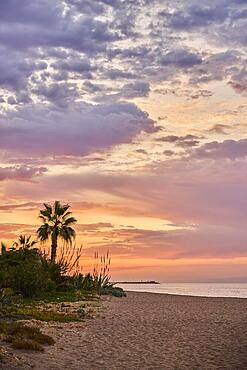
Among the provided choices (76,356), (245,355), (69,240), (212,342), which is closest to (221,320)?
(212,342)

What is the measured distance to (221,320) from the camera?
105 feet

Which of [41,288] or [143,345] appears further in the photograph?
[41,288]

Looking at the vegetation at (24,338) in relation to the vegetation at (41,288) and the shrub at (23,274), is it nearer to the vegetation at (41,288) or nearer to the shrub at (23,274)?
the vegetation at (41,288)

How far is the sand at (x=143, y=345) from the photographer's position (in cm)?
1708

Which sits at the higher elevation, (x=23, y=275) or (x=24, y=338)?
(x=23, y=275)

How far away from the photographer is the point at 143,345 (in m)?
21.2

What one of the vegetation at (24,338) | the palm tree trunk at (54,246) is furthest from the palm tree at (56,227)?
the vegetation at (24,338)

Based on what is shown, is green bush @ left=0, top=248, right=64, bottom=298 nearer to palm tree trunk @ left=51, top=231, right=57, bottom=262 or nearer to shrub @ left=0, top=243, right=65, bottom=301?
shrub @ left=0, top=243, right=65, bottom=301

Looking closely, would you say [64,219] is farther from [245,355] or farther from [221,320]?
[245,355]

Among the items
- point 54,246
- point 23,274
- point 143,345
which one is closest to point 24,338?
point 143,345

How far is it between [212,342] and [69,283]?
3338cm

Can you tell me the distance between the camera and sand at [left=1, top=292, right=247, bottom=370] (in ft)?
56.0

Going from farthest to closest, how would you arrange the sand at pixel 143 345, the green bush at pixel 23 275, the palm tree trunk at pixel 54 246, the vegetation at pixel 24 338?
the palm tree trunk at pixel 54 246 → the green bush at pixel 23 275 → the vegetation at pixel 24 338 → the sand at pixel 143 345

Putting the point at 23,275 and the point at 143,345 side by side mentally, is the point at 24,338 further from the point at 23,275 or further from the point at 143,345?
the point at 23,275
